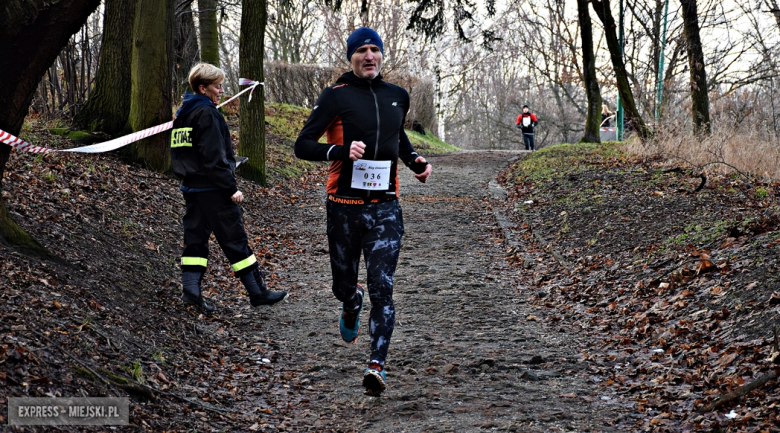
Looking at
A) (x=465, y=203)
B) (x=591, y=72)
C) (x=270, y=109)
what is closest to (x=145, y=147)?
(x=465, y=203)

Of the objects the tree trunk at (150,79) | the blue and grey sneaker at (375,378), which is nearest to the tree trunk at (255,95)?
the tree trunk at (150,79)

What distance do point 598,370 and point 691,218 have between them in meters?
3.55

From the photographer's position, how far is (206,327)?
594 cm

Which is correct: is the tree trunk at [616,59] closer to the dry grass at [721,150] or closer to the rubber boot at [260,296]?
the dry grass at [721,150]

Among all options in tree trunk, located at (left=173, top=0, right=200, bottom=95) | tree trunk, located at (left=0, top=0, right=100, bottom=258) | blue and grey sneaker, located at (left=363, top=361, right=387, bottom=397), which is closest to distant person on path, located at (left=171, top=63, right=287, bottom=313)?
tree trunk, located at (left=0, top=0, right=100, bottom=258)

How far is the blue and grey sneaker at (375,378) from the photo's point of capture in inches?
174

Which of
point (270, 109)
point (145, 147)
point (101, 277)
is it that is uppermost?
point (270, 109)

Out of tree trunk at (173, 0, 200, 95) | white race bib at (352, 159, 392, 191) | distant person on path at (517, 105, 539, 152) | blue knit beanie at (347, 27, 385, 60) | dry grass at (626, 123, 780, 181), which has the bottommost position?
white race bib at (352, 159, 392, 191)

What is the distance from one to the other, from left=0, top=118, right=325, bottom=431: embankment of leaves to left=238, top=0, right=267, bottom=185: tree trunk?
3593 mm

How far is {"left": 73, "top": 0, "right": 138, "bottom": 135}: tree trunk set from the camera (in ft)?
35.9

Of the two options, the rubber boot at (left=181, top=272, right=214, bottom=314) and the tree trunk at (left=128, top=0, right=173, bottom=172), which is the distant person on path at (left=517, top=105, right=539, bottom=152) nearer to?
the tree trunk at (left=128, top=0, right=173, bottom=172)

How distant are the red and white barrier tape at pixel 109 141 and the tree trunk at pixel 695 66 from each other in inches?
359

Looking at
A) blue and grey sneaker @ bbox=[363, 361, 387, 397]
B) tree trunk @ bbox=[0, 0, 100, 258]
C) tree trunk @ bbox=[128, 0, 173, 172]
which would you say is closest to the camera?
blue and grey sneaker @ bbox=[363, 361, 387, 397]

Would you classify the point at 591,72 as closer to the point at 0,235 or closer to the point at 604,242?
the point at 604,242
